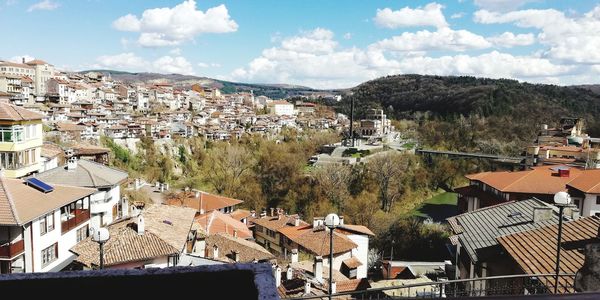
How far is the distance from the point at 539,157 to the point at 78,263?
1442 inches

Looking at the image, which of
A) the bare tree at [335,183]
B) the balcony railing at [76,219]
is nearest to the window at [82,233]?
the balcony railing at [76,219]

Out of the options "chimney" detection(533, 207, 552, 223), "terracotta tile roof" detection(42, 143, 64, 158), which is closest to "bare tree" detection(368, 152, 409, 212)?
"terracotta tile roof" detection(42, 143, 64, 158)

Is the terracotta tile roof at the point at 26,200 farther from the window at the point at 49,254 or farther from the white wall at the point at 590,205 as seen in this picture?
the white wall at the point at 590,205

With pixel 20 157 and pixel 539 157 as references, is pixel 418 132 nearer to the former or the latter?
pixel 539 157

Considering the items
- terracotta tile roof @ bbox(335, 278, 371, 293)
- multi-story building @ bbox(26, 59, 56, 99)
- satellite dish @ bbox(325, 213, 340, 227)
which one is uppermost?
multi-story building @ bbox(26, 59, 56, 99)

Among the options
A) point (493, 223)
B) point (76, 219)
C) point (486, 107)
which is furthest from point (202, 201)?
point (486, 107)

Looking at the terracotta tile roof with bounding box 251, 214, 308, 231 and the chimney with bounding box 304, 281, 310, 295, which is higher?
the chimney with bounding box 304, 281, 310, 295

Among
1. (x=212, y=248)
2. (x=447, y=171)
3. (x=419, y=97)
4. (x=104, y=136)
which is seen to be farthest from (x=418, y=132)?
(x=212, y=248)

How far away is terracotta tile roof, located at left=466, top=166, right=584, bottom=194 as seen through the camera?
2155 cm

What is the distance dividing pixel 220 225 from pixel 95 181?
331 inches

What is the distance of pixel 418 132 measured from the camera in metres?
68.8

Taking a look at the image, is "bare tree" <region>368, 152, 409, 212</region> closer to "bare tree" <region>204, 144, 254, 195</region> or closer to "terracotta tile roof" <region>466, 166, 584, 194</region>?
"bare tree" <region>204, 144, 254, 195</region>

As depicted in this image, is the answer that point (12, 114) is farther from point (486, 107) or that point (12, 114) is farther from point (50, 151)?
point (486, 107)

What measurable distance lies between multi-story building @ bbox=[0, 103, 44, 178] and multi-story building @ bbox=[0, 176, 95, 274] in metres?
5.28
